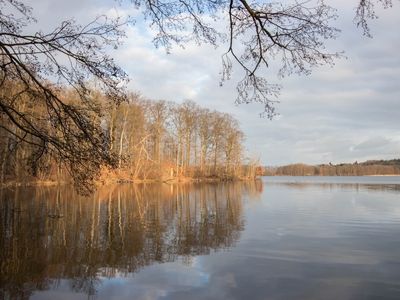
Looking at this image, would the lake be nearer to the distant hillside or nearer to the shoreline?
the shoreline

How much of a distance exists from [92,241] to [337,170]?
141 m

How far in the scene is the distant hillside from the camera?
139 meters

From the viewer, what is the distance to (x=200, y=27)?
7027 millimetres

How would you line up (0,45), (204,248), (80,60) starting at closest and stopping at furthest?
(0,45), (80,60), (204,248)

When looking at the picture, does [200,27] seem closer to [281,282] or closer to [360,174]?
[281,282]

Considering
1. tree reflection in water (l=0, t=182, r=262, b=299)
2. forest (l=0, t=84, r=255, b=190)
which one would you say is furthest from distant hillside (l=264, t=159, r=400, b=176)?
tree reflection in water (l=0, t=182, r=262, b=299)

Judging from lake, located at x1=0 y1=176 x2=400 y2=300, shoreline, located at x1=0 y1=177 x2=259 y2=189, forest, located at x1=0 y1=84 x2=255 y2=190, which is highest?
forest, located at x1=0 y1=84 x2=255 y2=190

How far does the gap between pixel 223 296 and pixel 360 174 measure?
468 feet

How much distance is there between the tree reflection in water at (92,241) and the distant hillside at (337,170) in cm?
11882

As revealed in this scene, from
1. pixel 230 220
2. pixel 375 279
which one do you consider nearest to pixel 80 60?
pixel 375 279

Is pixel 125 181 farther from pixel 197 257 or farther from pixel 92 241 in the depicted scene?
pixel 197 257

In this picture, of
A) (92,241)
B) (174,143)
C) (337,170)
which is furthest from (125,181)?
(337,170)

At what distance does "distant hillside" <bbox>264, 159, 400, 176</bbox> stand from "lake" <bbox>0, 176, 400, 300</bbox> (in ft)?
395

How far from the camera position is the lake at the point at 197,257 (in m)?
8.04
